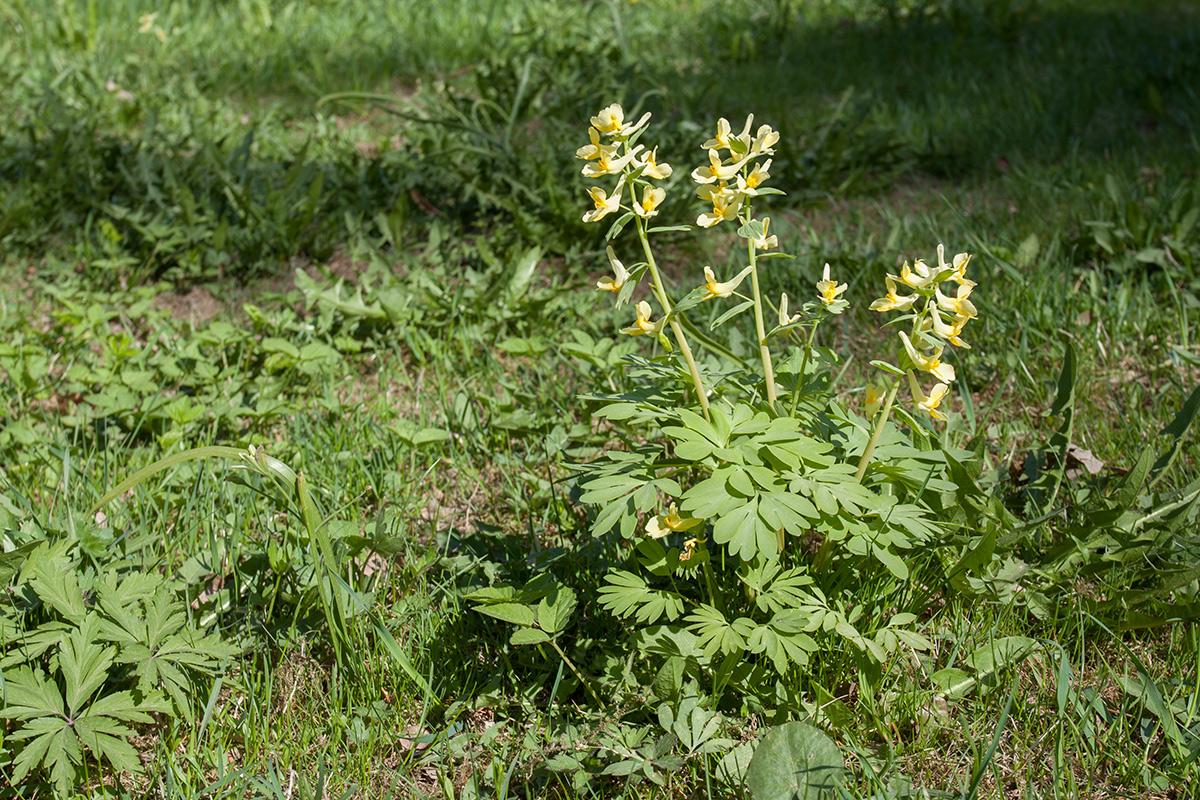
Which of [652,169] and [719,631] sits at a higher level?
[652,169]

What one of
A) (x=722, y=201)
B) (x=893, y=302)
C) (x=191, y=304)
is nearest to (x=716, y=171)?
(x=722, y=201)

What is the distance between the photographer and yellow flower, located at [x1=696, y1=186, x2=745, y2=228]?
1427 mm

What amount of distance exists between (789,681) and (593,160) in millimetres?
941

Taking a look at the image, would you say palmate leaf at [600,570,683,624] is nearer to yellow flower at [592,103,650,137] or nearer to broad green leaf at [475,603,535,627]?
broad green leaf at [475,603,535,627]

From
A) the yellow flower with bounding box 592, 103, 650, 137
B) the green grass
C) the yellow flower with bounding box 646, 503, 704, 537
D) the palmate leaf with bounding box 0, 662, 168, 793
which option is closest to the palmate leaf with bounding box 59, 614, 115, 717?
the palmate leaf with bounding box 0, 662, 168, 793

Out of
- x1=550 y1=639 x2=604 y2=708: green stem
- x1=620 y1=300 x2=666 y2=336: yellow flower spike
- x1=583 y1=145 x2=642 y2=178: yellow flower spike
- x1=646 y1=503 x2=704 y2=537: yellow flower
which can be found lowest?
x1=550 y1=639 x2=604 y2=708: green stem

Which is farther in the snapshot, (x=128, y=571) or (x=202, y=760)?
(x=128, y=571)

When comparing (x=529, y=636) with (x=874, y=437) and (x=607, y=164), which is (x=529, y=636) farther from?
(x=607, y=164)

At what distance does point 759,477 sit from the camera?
132 centimetres

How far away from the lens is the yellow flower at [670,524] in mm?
1463

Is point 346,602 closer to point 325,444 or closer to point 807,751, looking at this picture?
point 325,444

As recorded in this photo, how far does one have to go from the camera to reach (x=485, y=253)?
3096mm

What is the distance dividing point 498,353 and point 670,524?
1.51 metres

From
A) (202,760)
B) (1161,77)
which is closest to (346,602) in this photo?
(202,760)
